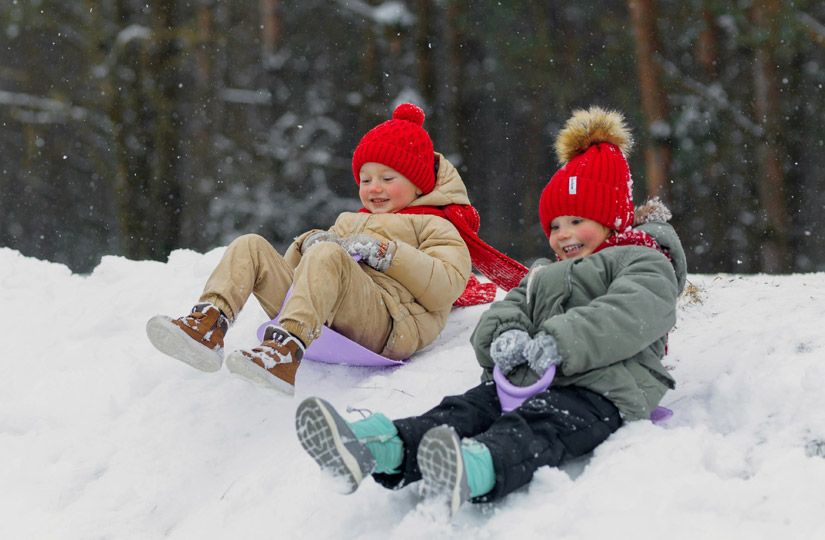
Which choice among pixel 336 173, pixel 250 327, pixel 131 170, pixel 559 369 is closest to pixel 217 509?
pixel 559 369

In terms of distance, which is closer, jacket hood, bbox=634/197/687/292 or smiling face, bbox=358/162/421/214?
jacket hood, bbox=634/197/687/292

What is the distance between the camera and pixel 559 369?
270 cm

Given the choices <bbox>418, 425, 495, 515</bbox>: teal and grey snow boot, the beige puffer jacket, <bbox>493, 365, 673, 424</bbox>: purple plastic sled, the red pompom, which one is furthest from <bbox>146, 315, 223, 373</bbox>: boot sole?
the red pompom

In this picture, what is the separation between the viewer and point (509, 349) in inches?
107

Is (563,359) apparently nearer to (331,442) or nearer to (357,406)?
(331,442)

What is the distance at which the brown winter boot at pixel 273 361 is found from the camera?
2.87 meters

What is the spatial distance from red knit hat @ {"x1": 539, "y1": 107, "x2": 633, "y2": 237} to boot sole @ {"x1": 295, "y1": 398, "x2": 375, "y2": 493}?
1343 mm

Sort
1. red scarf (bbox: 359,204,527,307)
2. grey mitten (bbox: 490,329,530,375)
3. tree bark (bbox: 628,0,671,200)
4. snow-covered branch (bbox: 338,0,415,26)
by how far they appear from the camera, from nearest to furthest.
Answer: grey mitten (bbox: 490,329,530,375), red scarf (bbox: 359,204,527,307), tree bark (bbox: 628,0,671,200), snow-covered branch (bbox: 338,0,415,26)

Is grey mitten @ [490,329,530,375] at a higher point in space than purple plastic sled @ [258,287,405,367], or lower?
higher

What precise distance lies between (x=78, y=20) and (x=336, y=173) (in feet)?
16.0

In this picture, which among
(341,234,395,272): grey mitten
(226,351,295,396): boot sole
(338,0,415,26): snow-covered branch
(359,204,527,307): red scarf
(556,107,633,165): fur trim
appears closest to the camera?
(226,351,295,396): boot sole

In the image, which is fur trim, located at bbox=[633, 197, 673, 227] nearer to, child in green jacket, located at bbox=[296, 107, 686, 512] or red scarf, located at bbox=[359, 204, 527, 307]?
child in green jacket, located at bbox=[296, 107, 686, 512]

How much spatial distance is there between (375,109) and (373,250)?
10168 millimetres

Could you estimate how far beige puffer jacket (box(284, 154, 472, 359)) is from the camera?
12.3 ft
